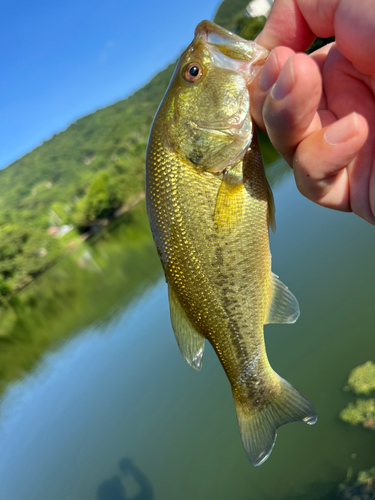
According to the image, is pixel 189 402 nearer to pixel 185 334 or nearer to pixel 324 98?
pixel 185 334

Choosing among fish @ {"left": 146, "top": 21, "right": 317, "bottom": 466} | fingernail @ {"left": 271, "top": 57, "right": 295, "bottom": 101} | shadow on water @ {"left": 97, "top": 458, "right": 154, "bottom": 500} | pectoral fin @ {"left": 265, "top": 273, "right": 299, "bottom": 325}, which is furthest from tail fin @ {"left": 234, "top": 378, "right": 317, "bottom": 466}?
shadow on water @ {"left": 97, "top": 458, "right": 154, "bottom": 500}

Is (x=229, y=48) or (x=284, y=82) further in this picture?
(x=229, y=48)

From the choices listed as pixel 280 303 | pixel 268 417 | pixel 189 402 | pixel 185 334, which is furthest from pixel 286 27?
pixel 189 402

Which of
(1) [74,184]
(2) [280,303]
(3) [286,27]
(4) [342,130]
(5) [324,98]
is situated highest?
(1) [74,184]

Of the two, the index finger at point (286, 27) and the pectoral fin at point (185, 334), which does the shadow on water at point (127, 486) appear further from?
the index finger at point (286, 27)

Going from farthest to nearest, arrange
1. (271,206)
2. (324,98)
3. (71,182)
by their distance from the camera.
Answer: (71,182)
(271,206)
(324,98)

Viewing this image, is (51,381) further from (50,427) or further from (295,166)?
(295,166)
